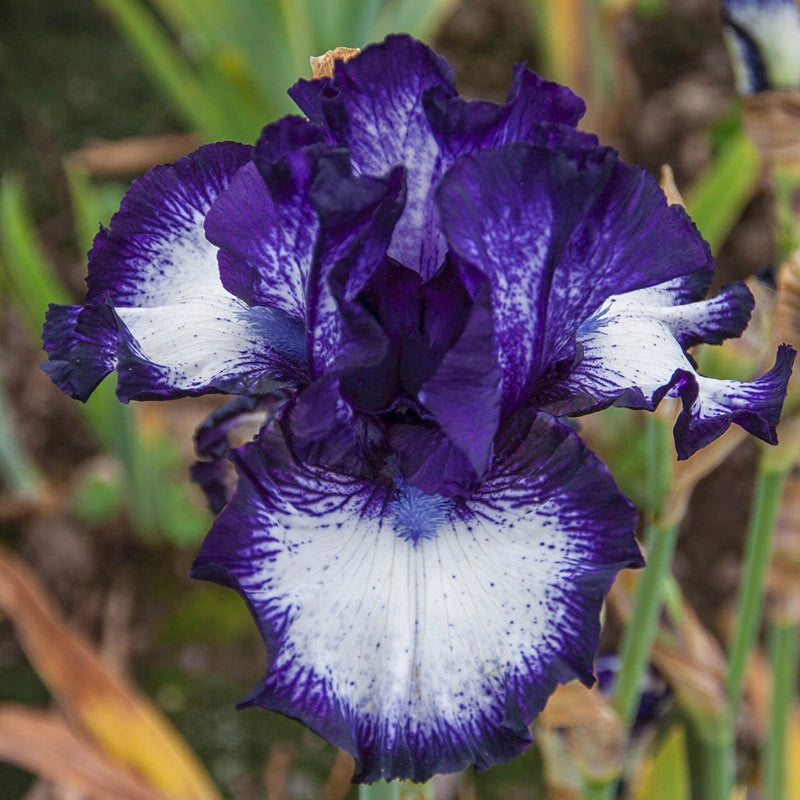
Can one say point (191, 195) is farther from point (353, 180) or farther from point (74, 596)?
point (74, 596)

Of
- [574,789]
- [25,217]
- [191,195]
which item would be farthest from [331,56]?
[25,217]

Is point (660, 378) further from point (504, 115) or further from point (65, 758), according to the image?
point (65, 758)

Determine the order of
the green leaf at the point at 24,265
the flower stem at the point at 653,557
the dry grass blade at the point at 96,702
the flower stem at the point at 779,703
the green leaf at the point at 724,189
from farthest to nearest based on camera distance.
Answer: the green leaf at the point at 724,189 < the green leaf at the point at 24,265 < the dry grass blade at the point at 96,702 < the flower stem at the point at 779,703 < the flower stem at the point at 653,557

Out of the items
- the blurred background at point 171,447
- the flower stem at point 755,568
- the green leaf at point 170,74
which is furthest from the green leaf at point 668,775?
the green leaf at point 170,74

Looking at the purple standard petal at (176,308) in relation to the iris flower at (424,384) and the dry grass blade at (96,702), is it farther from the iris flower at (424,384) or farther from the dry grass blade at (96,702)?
the dry grass blade at (96,702)

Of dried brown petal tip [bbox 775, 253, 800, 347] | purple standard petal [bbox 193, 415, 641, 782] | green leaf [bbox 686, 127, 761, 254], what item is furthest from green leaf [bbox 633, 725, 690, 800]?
green leaf [bbox 686, 127, 761, 254]

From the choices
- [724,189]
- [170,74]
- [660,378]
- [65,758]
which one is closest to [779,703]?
[660,378]

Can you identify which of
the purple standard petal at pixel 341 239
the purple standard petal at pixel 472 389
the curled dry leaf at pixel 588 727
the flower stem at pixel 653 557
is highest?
the purple standard petal at pixel 341 239
